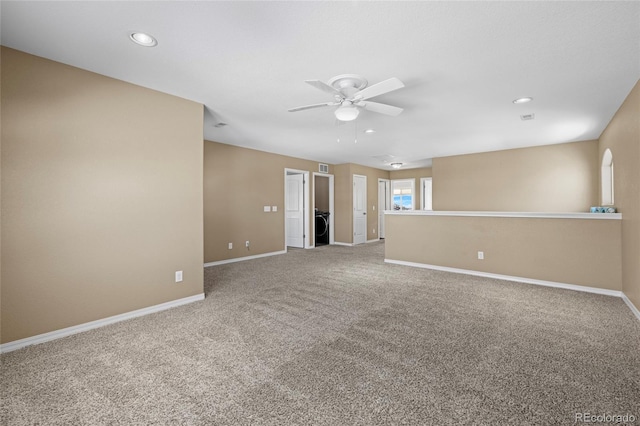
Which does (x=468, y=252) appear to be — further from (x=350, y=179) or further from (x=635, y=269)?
(x=350, y=179)

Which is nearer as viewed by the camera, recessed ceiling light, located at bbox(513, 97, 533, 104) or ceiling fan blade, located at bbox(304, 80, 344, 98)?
ceiling fan blade, located at bbox(304, 80, 344, 98)

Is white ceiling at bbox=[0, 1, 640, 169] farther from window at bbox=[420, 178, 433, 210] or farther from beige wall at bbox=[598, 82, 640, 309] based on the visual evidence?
window at bbox=[420, 178, 433, 210]

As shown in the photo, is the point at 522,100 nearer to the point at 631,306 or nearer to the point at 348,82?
the point at 348,82

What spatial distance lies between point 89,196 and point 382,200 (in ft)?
26.9

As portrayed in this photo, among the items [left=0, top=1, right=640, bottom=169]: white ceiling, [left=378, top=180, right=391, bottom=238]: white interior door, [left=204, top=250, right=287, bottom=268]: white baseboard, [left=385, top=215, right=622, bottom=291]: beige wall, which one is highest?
[left=0, top=1, right=640, bottom=169]: white ceiling

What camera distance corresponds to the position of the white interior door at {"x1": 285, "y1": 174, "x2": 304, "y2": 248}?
761 centimetres

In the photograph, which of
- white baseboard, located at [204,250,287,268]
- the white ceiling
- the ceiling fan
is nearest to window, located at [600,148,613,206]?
the white ceiling

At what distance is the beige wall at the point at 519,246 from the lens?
151 inches

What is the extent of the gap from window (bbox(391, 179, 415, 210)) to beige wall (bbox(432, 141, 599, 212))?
230 cm

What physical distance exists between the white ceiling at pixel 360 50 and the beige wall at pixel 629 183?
23 cm

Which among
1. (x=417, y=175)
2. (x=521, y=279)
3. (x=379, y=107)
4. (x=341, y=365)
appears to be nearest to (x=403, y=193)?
(x=417, y=175)

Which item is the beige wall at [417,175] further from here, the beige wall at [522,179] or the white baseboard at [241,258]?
the white baseboard at [241,258]

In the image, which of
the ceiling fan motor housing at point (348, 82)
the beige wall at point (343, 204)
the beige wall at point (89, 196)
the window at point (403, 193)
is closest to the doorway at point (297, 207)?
the beige wall at point (343, 204)

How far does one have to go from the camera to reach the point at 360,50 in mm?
2348
